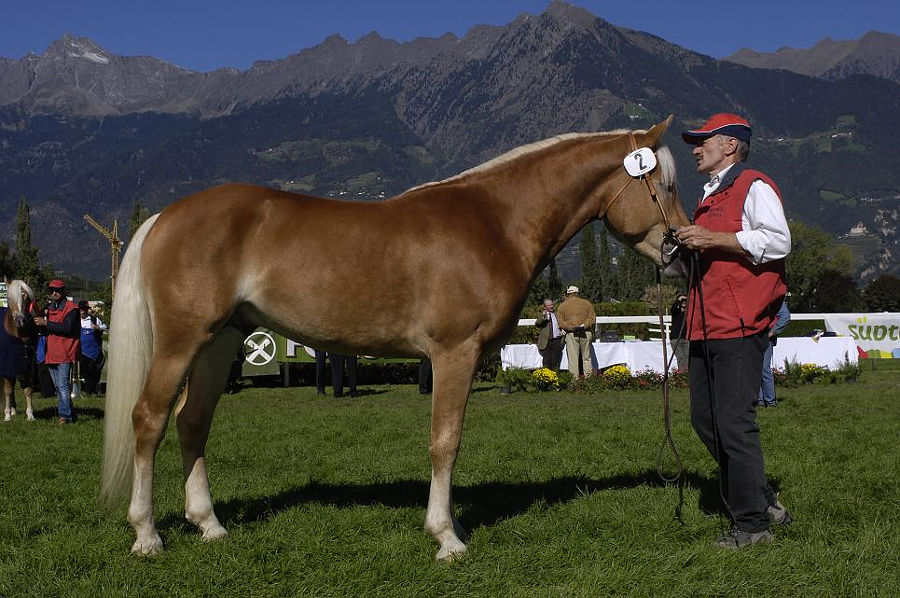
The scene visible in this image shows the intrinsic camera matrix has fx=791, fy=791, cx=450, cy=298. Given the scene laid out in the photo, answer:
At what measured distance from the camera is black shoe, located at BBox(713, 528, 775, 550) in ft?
16.9

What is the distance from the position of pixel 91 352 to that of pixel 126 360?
50.7 feet

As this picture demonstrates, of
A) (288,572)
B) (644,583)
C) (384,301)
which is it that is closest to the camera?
(644,583)

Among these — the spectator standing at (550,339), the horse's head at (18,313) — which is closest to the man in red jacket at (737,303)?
the horse's head at (18,313)

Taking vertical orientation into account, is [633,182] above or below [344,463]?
above

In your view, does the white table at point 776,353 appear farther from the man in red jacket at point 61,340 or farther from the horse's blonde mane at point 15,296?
the horse's blonde mane at point 15,296

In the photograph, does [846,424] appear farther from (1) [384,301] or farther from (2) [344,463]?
(1) [384,301]

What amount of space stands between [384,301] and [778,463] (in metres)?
4.86

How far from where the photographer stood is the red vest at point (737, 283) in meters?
5.12

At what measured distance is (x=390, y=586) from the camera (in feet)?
14.9

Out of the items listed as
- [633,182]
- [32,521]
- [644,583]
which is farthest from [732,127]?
[32,521]

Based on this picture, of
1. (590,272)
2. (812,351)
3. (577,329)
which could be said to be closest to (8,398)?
(577,329)

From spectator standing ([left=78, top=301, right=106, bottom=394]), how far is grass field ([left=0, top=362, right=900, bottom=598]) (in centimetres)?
892

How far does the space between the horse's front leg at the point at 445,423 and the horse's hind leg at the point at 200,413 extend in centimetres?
159

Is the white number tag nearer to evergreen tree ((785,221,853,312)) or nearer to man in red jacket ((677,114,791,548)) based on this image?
man in red jacket ((677,114,791,548))
